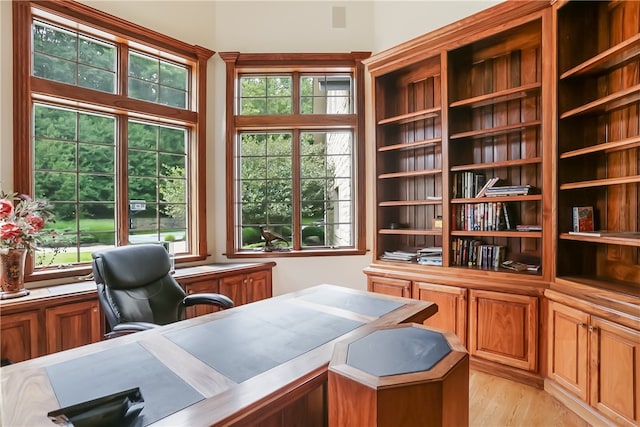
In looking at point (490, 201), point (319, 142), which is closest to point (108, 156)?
point (319, 142)

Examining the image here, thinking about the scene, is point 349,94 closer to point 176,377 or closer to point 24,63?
point 24,63

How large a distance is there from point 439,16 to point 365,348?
333 centimetres

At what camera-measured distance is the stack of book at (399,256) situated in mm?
3260

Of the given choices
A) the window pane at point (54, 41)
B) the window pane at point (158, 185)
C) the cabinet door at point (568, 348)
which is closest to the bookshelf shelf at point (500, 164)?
the cabinet door at point (568, 348)

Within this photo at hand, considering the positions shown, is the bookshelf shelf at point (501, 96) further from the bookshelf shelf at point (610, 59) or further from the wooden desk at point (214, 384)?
the wooden desk at point (214, 384)

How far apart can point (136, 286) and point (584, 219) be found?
2.99 m

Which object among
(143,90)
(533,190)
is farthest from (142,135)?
(533,190)

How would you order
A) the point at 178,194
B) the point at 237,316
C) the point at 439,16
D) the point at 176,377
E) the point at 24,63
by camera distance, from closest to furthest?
1. the point at 176,377
2. the point at 237,316
3. the point at 24,63
4. the point at 439,16
5. the point at 178,194

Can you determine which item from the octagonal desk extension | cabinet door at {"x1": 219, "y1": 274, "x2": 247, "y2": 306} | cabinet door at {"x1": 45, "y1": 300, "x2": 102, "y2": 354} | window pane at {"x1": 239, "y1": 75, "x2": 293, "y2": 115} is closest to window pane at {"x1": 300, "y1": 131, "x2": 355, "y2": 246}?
window pane at {"x1": 239, "y1": 75, "x2": 293, "y2": 115}

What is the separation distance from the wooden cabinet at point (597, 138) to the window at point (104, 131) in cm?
325

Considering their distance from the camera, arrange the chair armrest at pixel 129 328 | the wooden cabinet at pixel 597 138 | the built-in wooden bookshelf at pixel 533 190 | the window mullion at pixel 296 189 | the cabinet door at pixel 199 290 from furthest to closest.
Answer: the window mullion at pixel 296 189 → the cabinet door at pixel 199 290 → the wooden cabinet at pixel 597 138 → the built-in wooden bookshelf at pixel 533 190 → the chair armrest at pixel 129 328

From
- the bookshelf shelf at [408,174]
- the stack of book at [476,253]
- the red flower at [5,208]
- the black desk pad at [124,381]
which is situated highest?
the bookshelf shelf at [408,174]

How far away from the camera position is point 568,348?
2.16 m

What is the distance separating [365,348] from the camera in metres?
1.22
